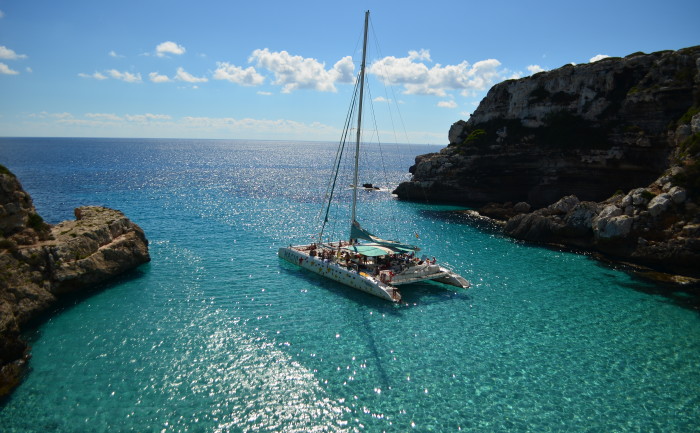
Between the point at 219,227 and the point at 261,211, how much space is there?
1253 cm

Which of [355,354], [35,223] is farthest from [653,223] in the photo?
[35,223]

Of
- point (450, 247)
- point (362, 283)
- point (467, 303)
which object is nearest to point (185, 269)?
point (362, 283)

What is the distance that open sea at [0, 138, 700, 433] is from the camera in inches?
609

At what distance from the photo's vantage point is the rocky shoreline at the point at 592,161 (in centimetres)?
3622

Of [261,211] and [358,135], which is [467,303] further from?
[261,211]

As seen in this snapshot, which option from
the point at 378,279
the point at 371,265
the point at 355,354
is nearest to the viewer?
the point at 355,354

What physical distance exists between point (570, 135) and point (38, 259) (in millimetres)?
64416

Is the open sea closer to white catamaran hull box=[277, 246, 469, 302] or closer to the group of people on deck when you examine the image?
white catamaran hull box=[277, 246, 469, 302]

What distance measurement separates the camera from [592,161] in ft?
185

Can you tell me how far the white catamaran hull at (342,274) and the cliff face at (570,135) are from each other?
37600mm

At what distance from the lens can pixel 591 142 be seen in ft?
187

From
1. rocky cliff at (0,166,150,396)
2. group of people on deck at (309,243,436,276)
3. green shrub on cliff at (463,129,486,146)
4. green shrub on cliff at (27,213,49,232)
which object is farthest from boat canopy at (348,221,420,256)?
green shrub on cliff at (463,129,486,146)

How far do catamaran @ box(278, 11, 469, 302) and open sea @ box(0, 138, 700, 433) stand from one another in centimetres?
90

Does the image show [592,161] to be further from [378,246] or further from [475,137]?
[378,246]
